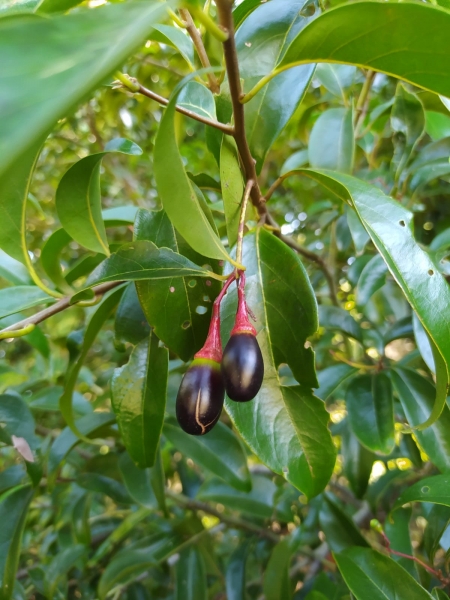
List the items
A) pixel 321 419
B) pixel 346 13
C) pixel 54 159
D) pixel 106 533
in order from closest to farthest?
pixel 346 13, pixel 321 419, pixel 106 533, pixel 54 159

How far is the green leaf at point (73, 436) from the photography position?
1.00 meters

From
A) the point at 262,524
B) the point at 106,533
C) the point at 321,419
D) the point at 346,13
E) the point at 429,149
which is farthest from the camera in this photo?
the point at 106,533

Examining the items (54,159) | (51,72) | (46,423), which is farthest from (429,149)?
(46,423)

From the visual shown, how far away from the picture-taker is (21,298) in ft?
2.43

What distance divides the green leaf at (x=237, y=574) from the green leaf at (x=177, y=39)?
4.04ft

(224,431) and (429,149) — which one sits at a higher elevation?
Answer: (429,149)

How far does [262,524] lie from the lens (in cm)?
146

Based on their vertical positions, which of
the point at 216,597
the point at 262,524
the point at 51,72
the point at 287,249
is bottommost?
the point at 216,597

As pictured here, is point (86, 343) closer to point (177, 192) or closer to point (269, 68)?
point (177, 192)

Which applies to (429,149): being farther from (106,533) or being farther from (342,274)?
(106,533)

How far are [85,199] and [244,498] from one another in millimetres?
997

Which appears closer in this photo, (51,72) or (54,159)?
(51,72)

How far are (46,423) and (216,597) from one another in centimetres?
168

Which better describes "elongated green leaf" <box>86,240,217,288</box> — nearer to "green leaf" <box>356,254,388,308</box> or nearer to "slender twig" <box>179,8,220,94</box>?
"slender twig" <box>179,8,220,94</box>
